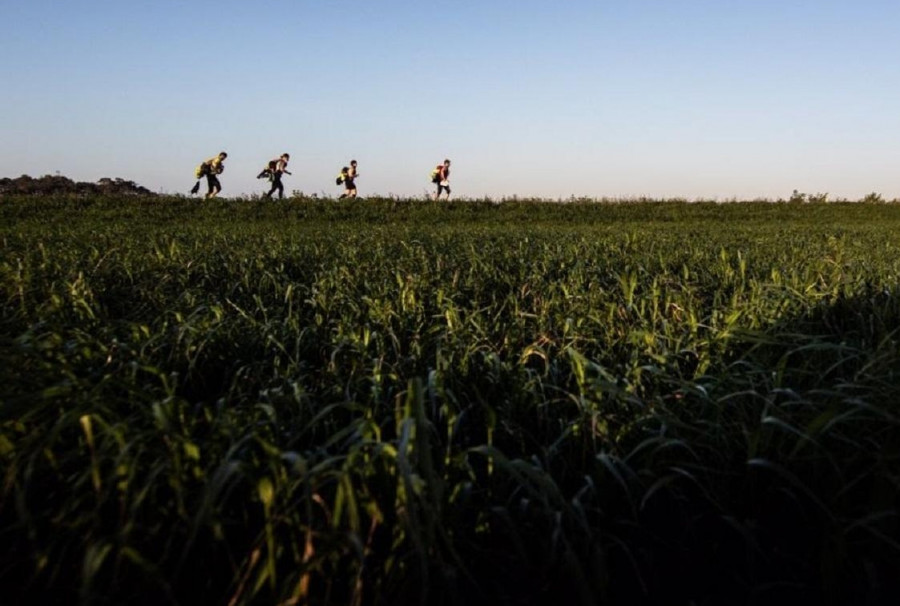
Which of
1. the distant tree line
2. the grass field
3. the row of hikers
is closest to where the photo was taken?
the grass field

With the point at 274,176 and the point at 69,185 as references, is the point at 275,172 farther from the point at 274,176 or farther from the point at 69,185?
the point at 69,185

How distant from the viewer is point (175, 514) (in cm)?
186

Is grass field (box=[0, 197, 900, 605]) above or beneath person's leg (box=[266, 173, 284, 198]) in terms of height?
beneath

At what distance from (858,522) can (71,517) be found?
219 cm

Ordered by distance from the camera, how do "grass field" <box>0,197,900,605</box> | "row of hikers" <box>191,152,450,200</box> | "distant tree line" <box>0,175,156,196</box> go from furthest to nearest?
"distant tree line" <box>0,175,156,196</box> < "row of hikers" <box>191,152,450,200</box> < "grass field" <box>0,197,900,605</box>

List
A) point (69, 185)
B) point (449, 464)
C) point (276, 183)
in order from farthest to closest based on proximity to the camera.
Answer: point (69, 185), point (276, 183), point (449, 464)

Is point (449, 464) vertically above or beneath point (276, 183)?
beneath

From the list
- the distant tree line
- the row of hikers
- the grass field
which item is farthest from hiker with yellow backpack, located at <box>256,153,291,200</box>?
the grass field

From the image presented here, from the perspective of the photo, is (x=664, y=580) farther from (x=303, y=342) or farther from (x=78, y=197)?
(x=78, y=197)

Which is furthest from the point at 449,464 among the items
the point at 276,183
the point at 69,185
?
the point at 69,185

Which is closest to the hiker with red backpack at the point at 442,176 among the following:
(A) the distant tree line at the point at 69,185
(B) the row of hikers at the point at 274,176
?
(B) the row of hikers at the point at 274,176

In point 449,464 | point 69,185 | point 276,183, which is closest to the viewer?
point 449,464

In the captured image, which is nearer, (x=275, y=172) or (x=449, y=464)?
A: (x=449, y=464)

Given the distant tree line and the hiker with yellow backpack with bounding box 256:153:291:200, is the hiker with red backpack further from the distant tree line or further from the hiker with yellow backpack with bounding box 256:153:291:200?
the distant tree line
